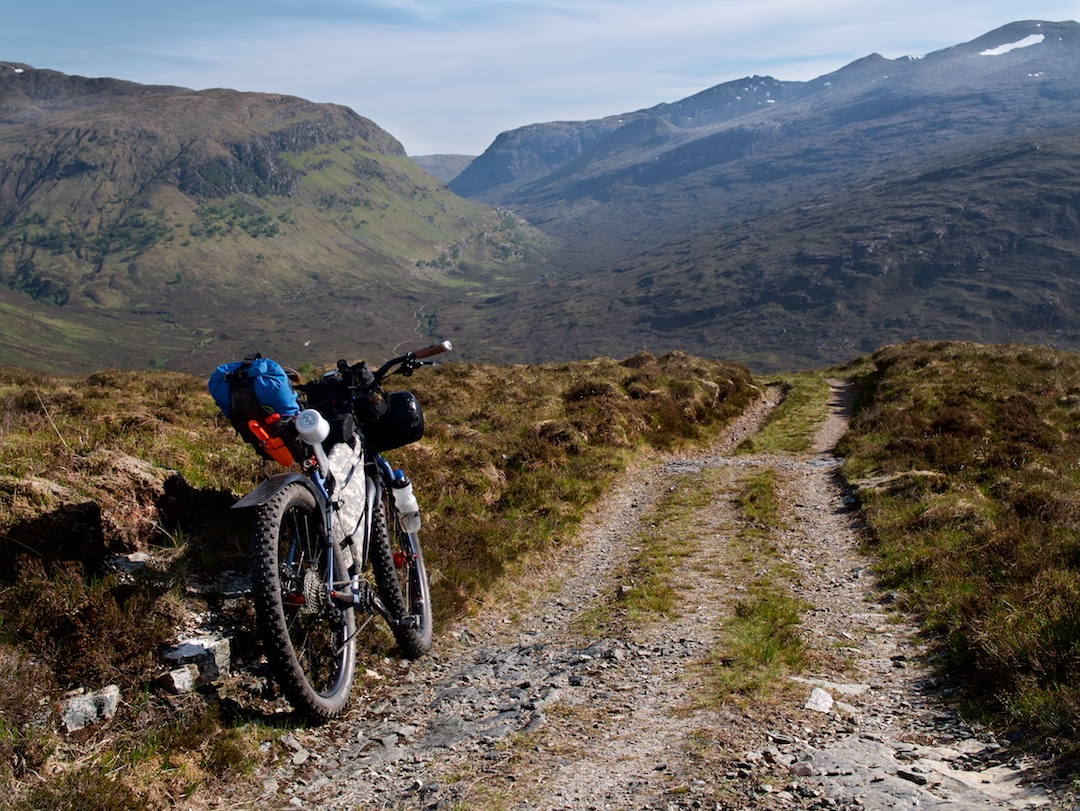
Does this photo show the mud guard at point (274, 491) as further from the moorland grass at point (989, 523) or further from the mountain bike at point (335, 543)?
the moorland grass at point (989, 523)

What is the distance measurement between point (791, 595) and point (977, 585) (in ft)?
7.58

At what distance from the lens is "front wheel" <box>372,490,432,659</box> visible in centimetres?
714

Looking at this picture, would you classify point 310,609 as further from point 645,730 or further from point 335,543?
point 645,730

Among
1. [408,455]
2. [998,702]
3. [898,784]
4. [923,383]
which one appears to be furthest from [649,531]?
[923,383]

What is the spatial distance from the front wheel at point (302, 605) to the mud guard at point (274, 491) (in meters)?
0.05

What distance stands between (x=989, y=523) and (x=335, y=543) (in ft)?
35.4

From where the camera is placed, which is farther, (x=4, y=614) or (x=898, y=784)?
(x=4, y=614)

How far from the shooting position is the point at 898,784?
16.3 feet

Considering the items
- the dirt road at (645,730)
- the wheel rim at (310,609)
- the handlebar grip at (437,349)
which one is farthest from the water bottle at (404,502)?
the wheel rim at (310,609)

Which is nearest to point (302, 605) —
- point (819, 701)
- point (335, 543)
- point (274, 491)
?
point (335, 543)

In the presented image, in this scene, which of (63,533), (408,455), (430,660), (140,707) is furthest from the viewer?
(408,455)

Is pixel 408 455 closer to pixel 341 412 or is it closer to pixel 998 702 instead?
pixel 341 412

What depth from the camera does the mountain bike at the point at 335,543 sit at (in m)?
5.29

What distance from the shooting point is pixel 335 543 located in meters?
6.13
